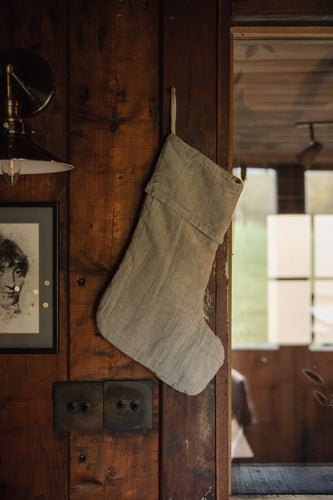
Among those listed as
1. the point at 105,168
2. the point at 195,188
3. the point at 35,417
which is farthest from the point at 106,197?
the point at 35,417

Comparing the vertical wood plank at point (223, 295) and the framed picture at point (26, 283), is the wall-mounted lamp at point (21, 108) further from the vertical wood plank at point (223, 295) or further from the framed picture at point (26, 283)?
the vertical wood plank at point (223, 295)

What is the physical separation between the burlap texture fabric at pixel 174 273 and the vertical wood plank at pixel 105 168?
0.08 m

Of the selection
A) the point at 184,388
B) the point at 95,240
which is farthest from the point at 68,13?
the point at 184,388

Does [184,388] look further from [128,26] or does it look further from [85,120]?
[128,26]

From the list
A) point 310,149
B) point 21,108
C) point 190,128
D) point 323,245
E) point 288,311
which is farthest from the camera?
point 288,311

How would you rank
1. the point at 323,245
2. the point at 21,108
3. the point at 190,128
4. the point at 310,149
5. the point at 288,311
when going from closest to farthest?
the point at 21,108
the point at 190,128
the point at 310,149
the point at 323,245
the point at 288,311

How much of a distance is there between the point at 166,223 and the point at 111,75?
1.43 ft

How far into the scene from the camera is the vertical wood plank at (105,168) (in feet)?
4.07

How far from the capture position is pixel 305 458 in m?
1.80

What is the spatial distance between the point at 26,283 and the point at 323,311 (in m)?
2.62

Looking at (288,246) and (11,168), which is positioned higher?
(11,168)

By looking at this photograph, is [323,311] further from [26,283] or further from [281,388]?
[26,283]

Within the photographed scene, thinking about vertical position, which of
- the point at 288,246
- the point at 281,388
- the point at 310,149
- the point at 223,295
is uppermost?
the point at 310,149

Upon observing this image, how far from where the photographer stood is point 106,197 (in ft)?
4.09
